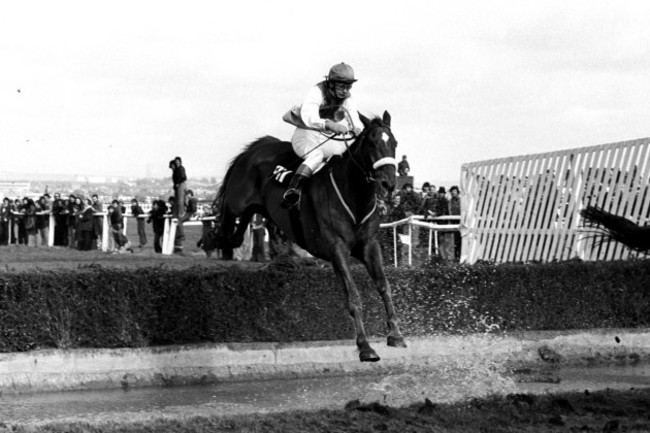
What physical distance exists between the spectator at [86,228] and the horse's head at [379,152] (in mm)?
17435

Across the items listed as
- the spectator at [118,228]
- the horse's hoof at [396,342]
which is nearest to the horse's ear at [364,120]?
the horse's hoof at [396,342]

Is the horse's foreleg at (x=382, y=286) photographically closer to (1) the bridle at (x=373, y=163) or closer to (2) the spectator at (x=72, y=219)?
(1) the bridle at (x=373, y=163)

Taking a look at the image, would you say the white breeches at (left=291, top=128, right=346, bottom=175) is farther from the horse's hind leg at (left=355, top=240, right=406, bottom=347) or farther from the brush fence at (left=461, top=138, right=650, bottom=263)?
the brush fence at (left=461, top=138, right=650, bottom=263)

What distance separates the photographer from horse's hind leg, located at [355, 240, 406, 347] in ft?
33.0

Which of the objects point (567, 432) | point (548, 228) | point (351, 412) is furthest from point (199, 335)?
point (548, 228)

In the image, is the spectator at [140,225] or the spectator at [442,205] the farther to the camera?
the spectator at [140,225]

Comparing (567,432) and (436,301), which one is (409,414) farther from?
(436,301)

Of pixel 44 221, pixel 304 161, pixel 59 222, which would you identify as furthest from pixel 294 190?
pixel 44 221

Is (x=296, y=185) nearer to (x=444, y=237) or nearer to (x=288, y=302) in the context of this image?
(x=288, y=302)

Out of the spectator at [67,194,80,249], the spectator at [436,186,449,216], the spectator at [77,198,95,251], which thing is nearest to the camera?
the spectator at [436,186,449,216]

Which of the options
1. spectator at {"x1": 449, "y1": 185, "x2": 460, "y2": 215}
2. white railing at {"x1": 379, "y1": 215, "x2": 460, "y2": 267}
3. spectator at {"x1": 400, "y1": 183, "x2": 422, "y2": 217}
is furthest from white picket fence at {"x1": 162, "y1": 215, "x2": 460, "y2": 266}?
spectator at {"x1": 400, "y1": 183, "x2": 422, "y2": 217}

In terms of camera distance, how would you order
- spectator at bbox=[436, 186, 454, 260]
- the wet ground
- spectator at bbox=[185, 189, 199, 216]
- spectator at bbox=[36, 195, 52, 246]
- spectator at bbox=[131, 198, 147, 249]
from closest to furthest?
the wet ground < spectator at bbox=[436, 186, 454, 260] < spectator at bbox=[185, 189, 199, 216] < spectator at bbox=[131, 198, 147, 249] < spectator at bbox=[36, 195, 52, 246]

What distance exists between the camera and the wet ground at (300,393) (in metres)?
9.04

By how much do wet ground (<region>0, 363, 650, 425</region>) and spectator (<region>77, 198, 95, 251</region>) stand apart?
1681cm
